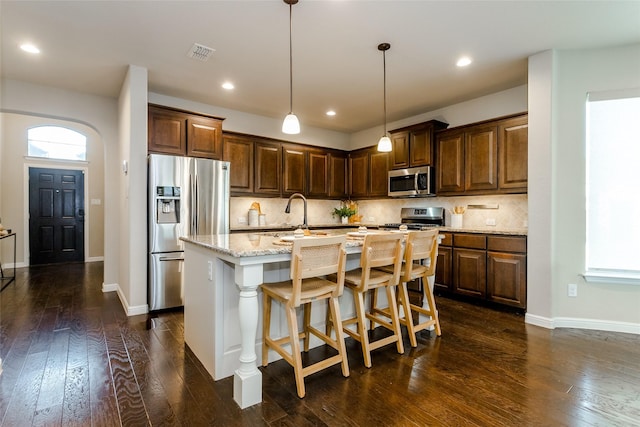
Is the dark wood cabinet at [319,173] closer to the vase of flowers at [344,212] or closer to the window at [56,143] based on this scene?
the vase of flowers at [344,212]

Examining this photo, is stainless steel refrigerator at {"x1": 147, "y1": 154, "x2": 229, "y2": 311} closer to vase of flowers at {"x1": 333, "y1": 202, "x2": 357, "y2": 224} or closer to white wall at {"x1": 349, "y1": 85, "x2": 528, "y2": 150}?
vase of flowers at {"x1": 333, "y1": 202, "x2": 357, "y2": 224}

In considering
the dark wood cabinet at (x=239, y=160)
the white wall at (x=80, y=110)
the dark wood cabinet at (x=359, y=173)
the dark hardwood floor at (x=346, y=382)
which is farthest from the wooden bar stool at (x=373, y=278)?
the white wall at (x=80, y=110)

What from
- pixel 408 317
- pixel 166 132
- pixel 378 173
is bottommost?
pixel 408 317

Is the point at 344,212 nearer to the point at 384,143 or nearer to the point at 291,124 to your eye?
the point at 384,143

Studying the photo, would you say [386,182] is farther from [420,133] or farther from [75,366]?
[75,366]

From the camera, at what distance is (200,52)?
10.3 feet

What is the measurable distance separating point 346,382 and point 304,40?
2.90m

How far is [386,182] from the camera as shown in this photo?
5.35 metres

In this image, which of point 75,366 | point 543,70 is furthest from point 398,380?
point 543,70

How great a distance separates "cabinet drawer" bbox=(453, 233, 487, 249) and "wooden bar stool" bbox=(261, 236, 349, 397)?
2.43 meters

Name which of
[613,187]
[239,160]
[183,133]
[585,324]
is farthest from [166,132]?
[585,324]

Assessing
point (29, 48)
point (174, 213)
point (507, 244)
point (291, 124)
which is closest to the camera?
point (291, 124)

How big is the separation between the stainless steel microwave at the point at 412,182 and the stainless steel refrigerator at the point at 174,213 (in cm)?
278

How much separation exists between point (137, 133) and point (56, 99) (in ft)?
5.15
